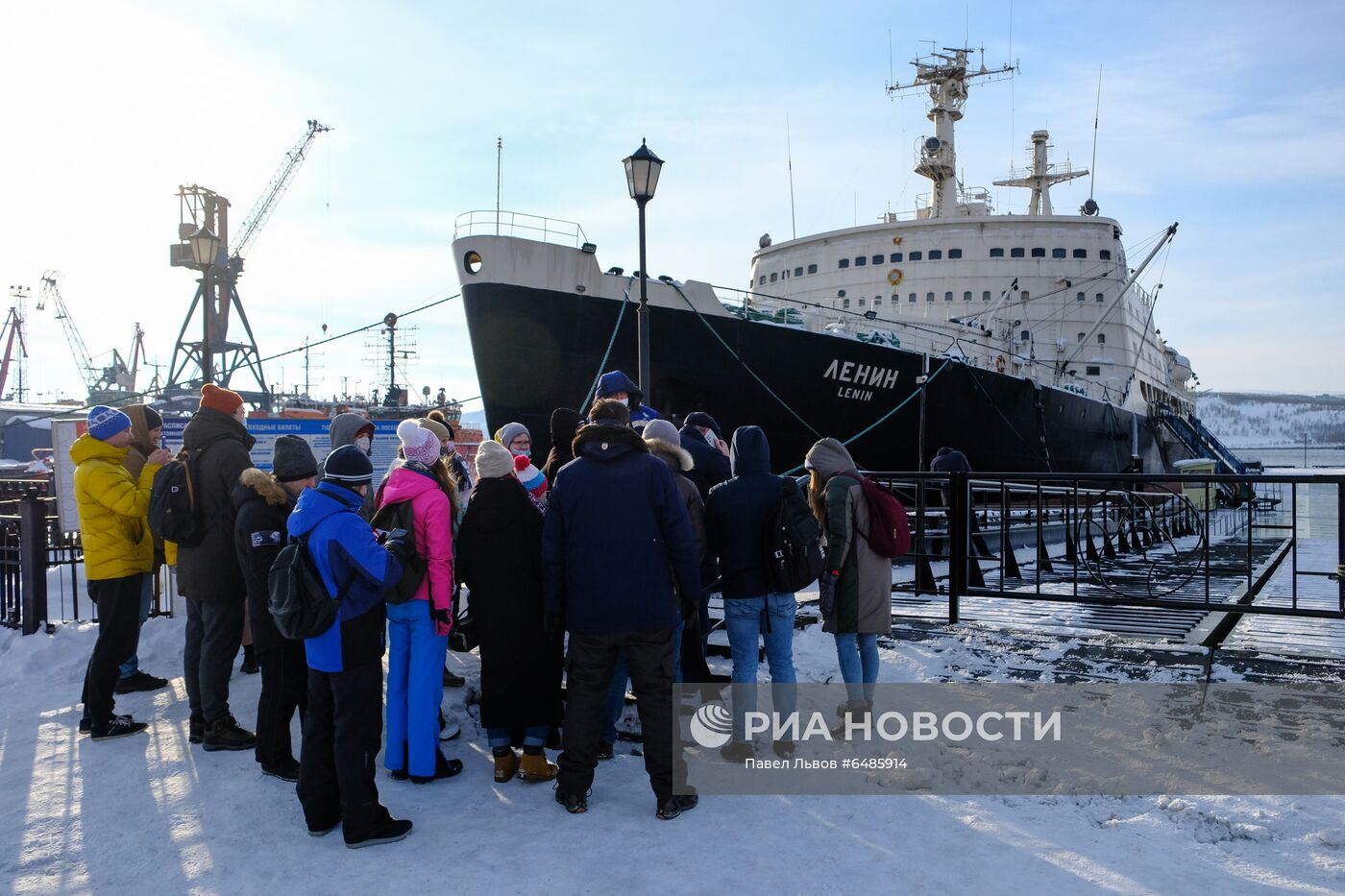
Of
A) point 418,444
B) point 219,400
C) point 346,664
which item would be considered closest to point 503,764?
point 346,664

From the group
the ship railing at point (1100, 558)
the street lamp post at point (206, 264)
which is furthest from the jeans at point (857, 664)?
the street lamp post at point (206, 264)

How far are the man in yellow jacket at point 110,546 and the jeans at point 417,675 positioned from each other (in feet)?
5.65

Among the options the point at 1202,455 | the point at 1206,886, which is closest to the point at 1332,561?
the point at 1206,886

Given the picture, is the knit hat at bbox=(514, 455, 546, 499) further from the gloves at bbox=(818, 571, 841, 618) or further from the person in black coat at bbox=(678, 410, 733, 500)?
the gloves at bbox=(818, 571, 841, 618)

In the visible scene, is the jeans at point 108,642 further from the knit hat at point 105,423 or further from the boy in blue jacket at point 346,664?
the boy in blue jacket at point 346,664

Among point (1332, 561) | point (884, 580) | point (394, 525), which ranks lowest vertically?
point (1332, 561)

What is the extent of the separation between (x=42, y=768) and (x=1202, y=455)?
118ft

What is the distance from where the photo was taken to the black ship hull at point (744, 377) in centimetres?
1331

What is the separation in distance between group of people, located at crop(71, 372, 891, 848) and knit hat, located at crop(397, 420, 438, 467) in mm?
13

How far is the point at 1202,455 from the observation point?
31.6m

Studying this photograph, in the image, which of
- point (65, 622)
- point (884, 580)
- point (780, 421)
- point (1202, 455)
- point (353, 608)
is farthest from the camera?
point (1202, 455)

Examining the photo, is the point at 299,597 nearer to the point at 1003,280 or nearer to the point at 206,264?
the point at 206,264

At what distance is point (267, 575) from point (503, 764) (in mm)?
1323

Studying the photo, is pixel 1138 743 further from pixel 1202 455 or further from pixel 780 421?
pixel 1202 455
